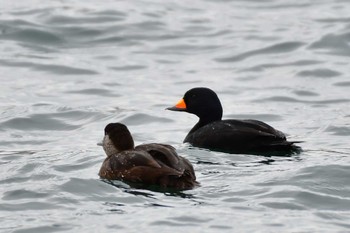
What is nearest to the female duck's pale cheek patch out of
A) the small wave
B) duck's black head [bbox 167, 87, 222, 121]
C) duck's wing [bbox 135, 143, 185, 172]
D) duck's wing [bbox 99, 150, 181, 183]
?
duck's wing [bbox 99, 150, 181, 183]

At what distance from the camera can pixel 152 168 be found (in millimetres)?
10648

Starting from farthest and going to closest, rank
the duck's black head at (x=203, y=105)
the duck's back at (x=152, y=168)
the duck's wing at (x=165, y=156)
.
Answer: the duck's black head at (x=203, y=105) < the duck's wing at (x=165, y=156) < the duck's back at (x=152, y=168)

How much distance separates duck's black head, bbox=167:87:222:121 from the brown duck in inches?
A: 111

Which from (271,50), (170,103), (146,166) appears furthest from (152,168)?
(271,50)

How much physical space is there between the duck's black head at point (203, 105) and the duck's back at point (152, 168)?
304cm

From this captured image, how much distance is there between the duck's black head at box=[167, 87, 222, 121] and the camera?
14141 mm

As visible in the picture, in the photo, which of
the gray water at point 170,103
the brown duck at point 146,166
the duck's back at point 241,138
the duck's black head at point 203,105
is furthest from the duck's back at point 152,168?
the duck's black head at point 203,105

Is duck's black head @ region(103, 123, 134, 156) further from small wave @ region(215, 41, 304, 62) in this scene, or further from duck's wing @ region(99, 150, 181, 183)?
small wave @ region(215, 41, 304, 62)

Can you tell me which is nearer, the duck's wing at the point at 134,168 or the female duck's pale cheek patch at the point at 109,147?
the duck's wing at the point at 134,168

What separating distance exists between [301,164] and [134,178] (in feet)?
7.08

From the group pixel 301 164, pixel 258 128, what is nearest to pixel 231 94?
pixel 258 128

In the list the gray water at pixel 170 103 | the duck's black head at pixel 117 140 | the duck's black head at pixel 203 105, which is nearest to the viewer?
the gray water at pixel 170 103

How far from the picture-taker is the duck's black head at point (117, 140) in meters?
11.4

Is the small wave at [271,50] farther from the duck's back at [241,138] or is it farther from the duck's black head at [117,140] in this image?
the duck's black head at [117,140]
